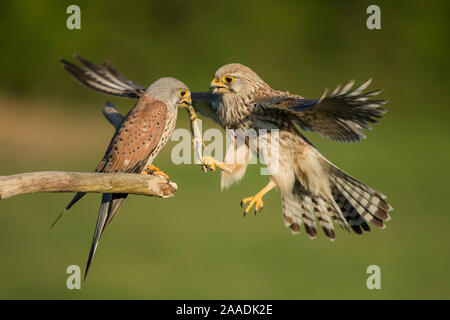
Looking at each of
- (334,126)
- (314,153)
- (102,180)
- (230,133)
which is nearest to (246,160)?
(230,133)

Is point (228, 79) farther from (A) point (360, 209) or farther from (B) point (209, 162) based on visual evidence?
(A) point (360, 209)

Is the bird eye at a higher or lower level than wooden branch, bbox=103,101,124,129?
higher

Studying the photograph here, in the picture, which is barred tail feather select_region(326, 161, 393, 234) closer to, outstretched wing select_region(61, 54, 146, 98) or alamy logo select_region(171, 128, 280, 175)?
alamy logo select_region(171, 128, 280, 175)

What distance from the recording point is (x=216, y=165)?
3.45 metres

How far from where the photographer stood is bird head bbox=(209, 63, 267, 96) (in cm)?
327

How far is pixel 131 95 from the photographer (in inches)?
133

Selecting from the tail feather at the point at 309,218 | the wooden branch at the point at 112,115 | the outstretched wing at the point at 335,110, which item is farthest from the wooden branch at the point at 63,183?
the tail feather at the point at 309,218

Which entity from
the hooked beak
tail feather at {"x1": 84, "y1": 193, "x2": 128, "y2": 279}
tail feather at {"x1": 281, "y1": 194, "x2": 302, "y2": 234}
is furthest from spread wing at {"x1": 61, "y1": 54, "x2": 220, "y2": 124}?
tail feather at {"x1": 281, "y1": 194, "x2": 302, "y2": 234}

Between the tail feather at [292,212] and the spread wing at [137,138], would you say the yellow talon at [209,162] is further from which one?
the tail feather at [292,212]

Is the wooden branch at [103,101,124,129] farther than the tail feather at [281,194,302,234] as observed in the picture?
No

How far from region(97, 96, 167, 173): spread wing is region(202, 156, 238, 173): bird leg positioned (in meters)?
0.41

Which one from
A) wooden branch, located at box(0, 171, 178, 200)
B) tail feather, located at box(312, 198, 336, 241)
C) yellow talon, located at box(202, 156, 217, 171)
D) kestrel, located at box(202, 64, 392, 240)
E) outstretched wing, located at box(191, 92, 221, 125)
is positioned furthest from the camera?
tail feather, located at box(312, 198, 336, 241)

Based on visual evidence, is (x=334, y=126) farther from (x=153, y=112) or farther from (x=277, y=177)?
(x=153, y=112)

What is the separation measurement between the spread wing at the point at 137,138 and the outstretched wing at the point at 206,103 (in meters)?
0.92
